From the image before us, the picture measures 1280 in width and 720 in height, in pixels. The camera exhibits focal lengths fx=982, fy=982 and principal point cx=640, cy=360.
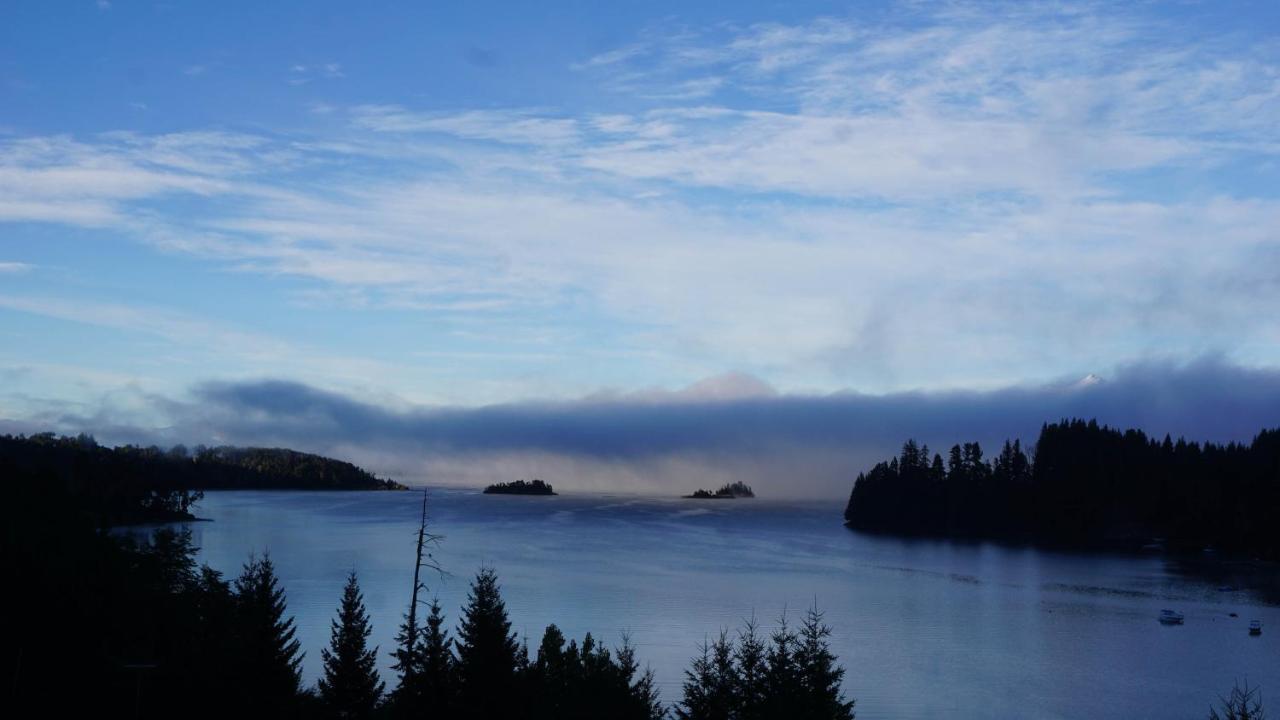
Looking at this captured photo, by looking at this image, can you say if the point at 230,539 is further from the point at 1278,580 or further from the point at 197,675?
the point at 1278,580

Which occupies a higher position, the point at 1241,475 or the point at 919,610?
the point at 1241,475

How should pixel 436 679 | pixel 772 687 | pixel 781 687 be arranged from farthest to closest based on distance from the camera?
pixel 436 679 < pixel 772 687 < pixel 781 687

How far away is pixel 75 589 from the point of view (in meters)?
46.4

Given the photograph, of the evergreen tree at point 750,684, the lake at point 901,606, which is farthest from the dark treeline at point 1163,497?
the evergreen tree at point 750,684

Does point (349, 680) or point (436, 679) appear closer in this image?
point (436, 679)

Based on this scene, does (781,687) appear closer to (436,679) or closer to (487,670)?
(487,670)

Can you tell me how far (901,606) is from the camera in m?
92.2

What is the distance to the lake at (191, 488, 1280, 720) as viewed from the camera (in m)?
59.0

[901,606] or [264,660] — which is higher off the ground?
[264,660]

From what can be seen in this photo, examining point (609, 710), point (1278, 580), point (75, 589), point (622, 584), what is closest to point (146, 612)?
point (75, 589)

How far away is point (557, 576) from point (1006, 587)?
50.8m

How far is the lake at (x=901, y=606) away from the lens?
58969 millimetres

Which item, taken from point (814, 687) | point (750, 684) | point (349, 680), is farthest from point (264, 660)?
point (814, 687)

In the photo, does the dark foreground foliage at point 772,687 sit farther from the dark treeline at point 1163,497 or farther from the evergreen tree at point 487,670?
the dark treeline at point 1163,497
